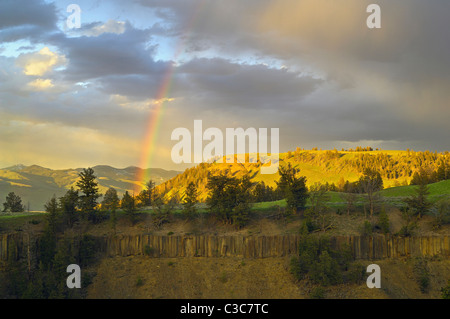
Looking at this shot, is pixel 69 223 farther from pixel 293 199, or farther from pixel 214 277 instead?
pixel 293 199

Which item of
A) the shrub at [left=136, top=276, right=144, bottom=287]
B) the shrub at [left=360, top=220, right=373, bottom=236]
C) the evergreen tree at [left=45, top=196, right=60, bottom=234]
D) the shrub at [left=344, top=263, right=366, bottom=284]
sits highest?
the evergreen tree at [left=45, top=196, right=60, bottom=234]

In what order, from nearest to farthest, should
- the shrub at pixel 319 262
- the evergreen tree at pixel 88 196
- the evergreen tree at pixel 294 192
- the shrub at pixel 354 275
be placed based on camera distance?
the shrub at pixel 319 262 < the shrub at pixel 354 275 < the evergreen tree at pixel 88 196 < the evergreen tree at pixel 294 192

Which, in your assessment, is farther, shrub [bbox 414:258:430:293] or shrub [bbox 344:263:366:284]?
shrub [bbox 414:258:430:293]

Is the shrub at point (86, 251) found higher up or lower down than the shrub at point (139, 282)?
higher up

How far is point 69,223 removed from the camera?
160ft

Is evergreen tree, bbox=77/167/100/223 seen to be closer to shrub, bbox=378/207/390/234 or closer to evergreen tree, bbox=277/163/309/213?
evergreen tree, bbox=277/163/309/213

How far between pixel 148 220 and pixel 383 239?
29.5 meters

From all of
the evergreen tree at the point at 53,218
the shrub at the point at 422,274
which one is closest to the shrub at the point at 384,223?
the shrub at the point at 422,274

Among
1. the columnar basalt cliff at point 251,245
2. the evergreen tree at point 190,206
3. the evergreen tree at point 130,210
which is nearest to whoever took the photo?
the columnar basalt cliff at point 251,245

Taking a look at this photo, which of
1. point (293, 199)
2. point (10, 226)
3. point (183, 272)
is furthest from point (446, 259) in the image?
point (10, 226)

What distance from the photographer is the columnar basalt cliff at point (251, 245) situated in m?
43.8

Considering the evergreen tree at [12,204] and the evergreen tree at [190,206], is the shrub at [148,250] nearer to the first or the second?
the evergreen tree at [190,206]

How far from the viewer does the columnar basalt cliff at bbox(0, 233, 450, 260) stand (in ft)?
144

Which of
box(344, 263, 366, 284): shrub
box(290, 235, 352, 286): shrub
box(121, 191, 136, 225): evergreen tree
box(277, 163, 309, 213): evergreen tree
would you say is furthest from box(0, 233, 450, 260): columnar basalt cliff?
box(277, 163, 309, 213): evergreen tree
